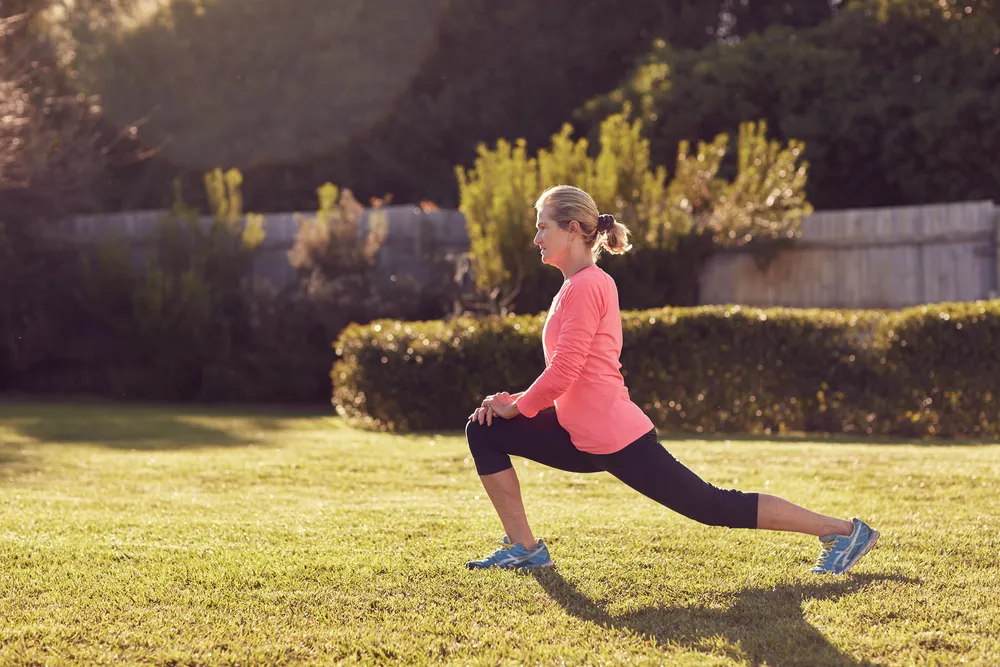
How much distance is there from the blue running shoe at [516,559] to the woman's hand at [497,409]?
0.65m

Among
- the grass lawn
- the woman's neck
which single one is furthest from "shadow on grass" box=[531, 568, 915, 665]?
the woman's neck

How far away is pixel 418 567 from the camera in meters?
5.22

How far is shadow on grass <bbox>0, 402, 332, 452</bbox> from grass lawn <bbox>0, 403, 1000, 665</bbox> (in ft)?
8.56

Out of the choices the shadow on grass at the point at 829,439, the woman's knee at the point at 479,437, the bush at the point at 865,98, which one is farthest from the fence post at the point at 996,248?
the woman's knee at the point at 479,437

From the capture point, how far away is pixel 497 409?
16.1 ft

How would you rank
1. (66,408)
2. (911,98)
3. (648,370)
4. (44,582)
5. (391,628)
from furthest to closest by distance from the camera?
(911,98), (66,408), (648,370), (44,582), (391,628)

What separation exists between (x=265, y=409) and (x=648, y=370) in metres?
6.34

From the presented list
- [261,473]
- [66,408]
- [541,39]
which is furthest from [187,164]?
[261,473]

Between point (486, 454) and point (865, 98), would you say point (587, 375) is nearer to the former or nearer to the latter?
point (486, 454)

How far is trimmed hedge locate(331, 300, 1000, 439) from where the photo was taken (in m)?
11.5

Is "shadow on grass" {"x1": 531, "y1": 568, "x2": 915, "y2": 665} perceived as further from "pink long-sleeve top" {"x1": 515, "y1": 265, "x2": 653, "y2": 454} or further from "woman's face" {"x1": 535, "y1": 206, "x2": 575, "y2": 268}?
"woman's face" {"x1": 535, "y1": 206, "x2": 575, "y2": 268}

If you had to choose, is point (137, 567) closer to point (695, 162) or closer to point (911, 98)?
point (695, 162)

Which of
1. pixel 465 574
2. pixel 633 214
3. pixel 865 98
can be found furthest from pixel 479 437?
pixel 865 98

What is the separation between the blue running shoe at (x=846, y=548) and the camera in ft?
16.5
